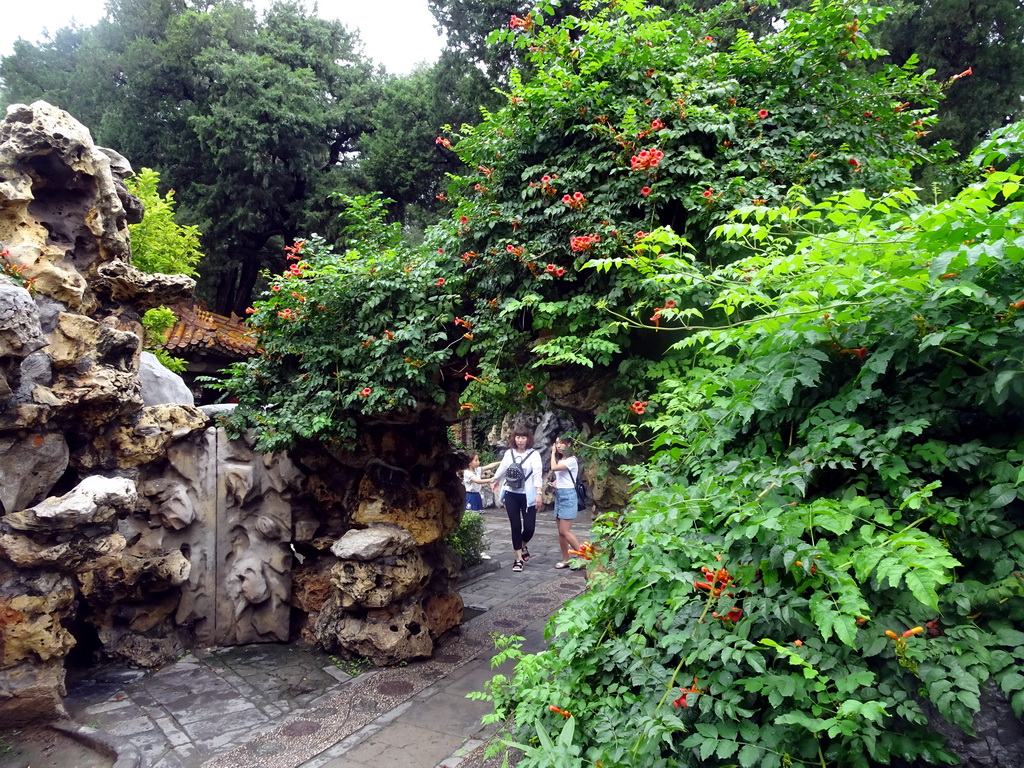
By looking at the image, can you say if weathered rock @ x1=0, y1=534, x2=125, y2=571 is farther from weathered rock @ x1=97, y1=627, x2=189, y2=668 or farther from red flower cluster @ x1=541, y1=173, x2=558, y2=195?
red flower cluster @ x1=541, y1=173, x2=558, y2=195

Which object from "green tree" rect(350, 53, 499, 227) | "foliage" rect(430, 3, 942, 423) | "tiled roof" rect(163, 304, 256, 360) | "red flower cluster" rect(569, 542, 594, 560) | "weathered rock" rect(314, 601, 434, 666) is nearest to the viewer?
"red flower cluster" rect(569, 542, 594, 560)

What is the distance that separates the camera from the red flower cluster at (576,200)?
13.5ft

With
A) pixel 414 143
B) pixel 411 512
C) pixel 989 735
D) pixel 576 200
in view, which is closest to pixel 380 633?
pixel 411 512

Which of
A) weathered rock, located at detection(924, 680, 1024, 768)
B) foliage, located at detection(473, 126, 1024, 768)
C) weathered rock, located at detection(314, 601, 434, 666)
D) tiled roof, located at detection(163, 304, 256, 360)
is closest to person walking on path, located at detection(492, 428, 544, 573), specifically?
weathered rock, located at detection(314, 601, 434, 666)

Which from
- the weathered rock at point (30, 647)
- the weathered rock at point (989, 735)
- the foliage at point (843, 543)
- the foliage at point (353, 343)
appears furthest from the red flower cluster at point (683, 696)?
the weathered rock at point (30, 647)

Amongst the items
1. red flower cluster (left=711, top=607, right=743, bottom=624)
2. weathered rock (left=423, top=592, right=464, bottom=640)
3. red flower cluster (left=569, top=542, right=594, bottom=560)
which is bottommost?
weathered rock (left=423, top=592, right=464, bottom=640)

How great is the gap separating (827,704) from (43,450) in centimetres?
495

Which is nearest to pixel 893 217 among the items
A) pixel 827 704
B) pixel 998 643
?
pixel 998 643

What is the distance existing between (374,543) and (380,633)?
80 centimetres

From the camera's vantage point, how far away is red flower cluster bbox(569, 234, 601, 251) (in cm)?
389

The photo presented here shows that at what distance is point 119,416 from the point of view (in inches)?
199

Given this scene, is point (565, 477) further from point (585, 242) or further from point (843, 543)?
point (843, 543)

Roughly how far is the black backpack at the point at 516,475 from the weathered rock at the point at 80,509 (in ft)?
13.6

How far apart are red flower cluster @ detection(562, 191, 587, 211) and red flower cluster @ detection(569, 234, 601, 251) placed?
0.68 ft
